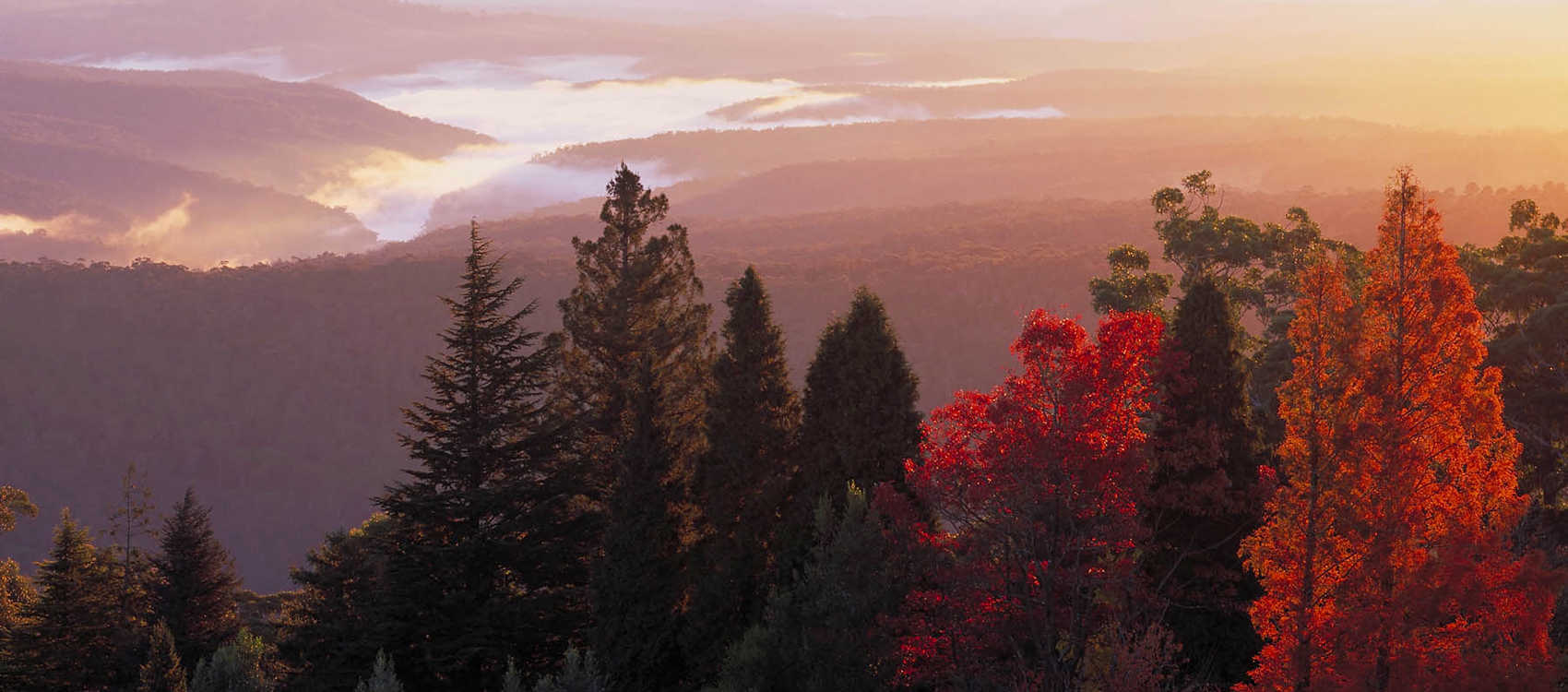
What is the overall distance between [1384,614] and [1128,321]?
618 cm

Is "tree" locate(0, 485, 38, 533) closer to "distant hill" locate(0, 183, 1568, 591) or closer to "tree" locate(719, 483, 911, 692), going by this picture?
"tree" locate(719, 483, 911, 692)

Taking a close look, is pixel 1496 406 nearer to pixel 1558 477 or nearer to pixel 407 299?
pixel 1558 477

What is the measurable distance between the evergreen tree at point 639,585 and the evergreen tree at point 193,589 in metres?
12.9

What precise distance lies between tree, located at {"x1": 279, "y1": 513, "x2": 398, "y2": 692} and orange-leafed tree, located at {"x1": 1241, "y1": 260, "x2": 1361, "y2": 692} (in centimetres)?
2045

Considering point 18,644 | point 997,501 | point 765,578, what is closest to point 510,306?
point 18,644

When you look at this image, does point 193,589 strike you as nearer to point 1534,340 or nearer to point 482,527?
point 482,527

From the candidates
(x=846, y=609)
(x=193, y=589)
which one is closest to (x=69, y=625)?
(x=193, y=589)

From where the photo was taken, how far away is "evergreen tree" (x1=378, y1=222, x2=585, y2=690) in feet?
103

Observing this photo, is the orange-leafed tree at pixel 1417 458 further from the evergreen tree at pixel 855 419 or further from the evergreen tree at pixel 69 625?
the evergreen tree at pixel 69 625

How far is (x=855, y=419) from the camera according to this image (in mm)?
26438

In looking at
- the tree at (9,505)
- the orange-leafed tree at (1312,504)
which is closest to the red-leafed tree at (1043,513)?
the orange-leafed tree at (1312,504)

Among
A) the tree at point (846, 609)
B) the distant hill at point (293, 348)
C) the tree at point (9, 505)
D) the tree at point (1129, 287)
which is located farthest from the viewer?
the distant hill at point (293, 348)

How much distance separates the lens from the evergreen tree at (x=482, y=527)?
31500mm

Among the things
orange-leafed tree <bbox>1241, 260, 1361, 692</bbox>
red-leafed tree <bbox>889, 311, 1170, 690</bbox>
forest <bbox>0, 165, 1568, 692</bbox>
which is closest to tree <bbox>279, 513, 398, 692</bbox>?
forest <bbox>0, 165, 1568, 692</bbox>
